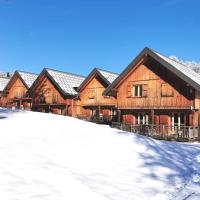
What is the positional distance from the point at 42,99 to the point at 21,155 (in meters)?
34.3

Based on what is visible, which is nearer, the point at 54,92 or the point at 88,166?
the point at 88,166

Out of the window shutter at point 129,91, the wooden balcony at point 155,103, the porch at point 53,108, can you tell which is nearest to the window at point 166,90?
the wooden balcony at point 155,103

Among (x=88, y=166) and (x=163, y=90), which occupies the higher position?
(x=163, y=90)

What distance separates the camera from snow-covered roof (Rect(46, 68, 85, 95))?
42.2 metres

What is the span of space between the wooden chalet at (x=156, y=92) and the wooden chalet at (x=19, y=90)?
1654 centimetres

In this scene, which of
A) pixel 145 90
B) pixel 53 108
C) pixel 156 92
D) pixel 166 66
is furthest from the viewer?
pixel 53 108

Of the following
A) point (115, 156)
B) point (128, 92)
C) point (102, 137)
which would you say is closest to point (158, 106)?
point (128, 92)

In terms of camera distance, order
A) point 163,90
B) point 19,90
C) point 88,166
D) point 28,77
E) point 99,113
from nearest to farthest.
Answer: point 88,166 → point 163,90 → point 99,113 → point 19,90 → point 28,77

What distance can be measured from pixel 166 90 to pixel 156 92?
98 cm

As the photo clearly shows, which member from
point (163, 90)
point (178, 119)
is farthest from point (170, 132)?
point (163, 90)

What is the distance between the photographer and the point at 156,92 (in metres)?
30.4

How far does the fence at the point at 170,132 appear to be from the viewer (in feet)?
84.8

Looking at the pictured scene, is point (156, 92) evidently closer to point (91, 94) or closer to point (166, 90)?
point (166, 90)

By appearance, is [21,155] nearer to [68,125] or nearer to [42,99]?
[68,125]
